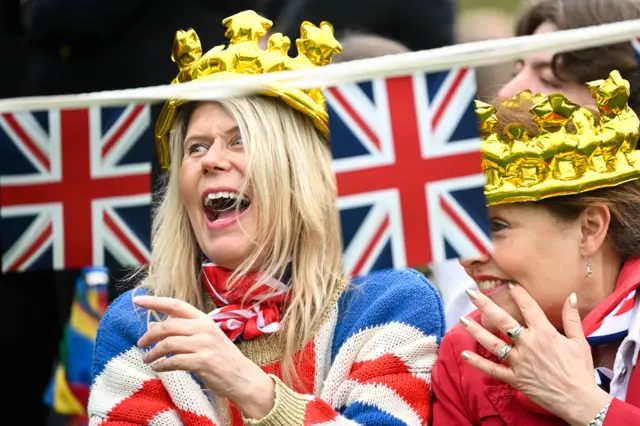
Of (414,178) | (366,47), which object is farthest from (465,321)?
(366,47)

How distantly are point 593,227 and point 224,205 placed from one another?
824 millimetres

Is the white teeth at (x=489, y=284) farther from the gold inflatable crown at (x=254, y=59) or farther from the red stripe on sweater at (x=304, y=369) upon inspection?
the gold inflatable crown at (x=254, y=59)

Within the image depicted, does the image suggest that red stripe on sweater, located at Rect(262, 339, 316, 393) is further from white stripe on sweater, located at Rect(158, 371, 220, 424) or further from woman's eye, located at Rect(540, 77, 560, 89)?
woman's eye, located at Rect(540, 77, 560, 89)

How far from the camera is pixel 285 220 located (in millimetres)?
2859

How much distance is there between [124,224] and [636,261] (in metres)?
1.14

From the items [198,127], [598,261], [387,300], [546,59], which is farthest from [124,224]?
[546,59]

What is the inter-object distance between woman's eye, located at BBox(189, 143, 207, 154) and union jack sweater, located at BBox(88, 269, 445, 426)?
1.33 feet

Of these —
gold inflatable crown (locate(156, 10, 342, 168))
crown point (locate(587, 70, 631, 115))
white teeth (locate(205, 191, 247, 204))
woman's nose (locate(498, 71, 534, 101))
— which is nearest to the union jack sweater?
white teeth (locate(205, 191, 247, 204))

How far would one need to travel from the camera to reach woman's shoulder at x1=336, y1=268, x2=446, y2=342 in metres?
2.82

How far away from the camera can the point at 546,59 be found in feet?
11.4

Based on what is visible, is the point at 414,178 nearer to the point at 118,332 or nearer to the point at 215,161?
the point at 215,161

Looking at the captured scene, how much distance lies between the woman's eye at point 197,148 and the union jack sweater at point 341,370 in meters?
0.40

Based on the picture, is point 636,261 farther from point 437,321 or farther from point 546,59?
point 546,59

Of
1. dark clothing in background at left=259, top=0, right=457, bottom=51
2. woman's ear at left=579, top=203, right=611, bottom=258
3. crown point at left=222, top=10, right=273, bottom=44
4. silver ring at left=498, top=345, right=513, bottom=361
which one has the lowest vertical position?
silver ring at left=498, top=345, right=513, bottom=361
